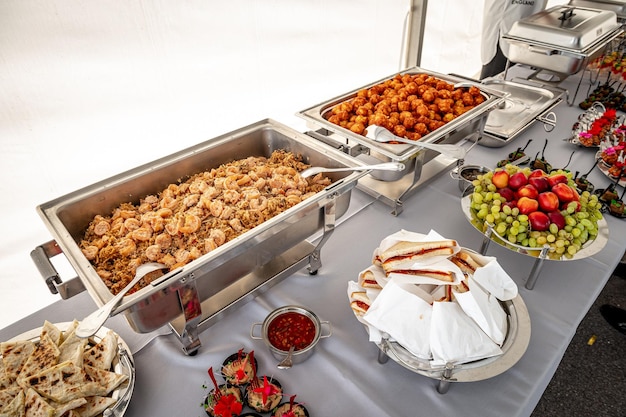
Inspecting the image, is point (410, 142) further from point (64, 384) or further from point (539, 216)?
point (64, 384)

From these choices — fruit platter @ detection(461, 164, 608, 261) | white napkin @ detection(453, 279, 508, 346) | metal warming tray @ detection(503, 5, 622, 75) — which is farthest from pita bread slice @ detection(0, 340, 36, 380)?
metal warming tray @ detection(503, 5, 622, 75)

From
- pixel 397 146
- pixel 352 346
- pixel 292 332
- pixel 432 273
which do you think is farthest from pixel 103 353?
pixel 397 146

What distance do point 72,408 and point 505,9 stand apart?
12.3ft

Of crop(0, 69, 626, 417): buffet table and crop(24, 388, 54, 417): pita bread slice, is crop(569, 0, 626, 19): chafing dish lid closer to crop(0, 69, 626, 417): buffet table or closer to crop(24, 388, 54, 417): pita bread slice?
crop(0, 69, 626, 417): buffet table

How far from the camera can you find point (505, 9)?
3129 millimetres

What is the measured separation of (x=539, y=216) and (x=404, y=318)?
0.64 metres

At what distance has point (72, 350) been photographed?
0.98 m

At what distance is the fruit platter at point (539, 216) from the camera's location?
1.21 metres

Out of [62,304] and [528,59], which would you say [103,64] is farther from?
[528,59]

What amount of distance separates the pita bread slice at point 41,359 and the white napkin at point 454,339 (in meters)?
0.93

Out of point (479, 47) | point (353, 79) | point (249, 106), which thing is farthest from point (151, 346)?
point (479, 47)

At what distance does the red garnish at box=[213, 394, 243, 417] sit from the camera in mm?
882

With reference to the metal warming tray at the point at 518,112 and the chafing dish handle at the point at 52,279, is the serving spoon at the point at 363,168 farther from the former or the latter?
the metal warming tray at the point at 518,112

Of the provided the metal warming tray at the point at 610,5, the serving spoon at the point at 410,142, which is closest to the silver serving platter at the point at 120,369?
the serving spoon at the point at 410,142
